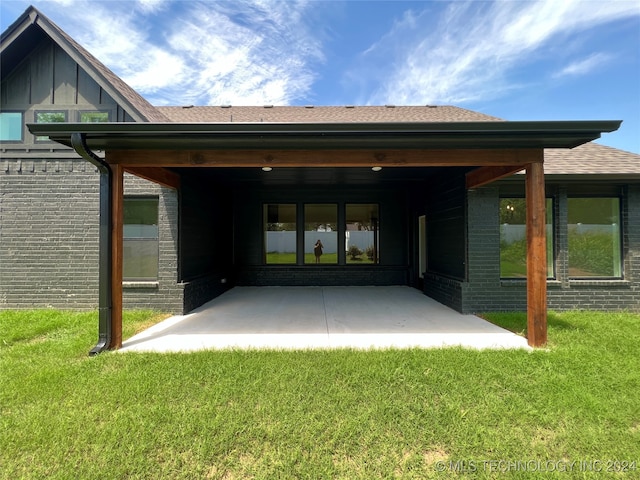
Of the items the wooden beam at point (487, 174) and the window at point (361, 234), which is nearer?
the wooden beam at point (487, 174)

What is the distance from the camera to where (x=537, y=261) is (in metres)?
4.19

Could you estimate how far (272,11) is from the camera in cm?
811

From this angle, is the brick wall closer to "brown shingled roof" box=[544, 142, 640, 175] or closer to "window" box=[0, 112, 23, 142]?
"window" box=[0, 112, 23, 142]

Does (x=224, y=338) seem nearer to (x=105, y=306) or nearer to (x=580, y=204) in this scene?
(x=105, y=306)

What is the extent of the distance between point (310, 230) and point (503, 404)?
7.28 m

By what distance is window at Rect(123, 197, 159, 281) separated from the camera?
6246mm

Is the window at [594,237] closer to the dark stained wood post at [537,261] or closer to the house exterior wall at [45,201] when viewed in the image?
the dark stained wood post at [537,261]

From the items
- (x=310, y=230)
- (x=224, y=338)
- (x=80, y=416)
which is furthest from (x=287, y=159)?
(x=310, y=230)

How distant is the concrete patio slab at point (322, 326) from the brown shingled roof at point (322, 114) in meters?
5.48

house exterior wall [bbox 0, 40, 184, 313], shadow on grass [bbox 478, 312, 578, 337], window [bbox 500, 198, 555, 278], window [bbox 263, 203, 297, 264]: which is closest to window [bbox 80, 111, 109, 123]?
house exterior wall [bbox 0, 40, 184, 313]

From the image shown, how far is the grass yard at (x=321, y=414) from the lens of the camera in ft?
6.93

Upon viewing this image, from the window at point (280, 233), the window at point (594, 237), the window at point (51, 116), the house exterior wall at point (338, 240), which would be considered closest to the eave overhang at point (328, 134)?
the window at point (594, 237)
